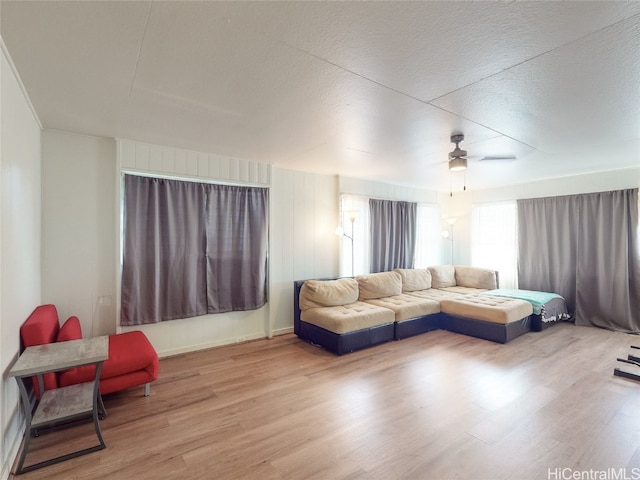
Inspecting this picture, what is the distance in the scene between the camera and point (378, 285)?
4.99 m

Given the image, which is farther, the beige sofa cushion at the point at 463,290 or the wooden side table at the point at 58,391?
the beige sofa cushion at the point at 463,290

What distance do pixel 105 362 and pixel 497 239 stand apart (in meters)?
6.72

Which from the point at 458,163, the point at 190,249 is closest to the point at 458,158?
the point at 458,163

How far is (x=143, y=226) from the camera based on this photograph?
3.46m

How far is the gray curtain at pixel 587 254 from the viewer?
4.62 m

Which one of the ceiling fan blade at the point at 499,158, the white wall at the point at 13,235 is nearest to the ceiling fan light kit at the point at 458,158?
the ceiling fan blade at the point at 499,158

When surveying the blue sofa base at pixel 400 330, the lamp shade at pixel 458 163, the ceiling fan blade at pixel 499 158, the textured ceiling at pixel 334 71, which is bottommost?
the blue sofa base at pixel 400 330

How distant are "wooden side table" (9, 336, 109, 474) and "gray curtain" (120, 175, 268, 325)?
45.6 inches

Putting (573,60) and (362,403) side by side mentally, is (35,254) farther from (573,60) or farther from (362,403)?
(573,60)

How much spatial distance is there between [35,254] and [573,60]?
4.30m

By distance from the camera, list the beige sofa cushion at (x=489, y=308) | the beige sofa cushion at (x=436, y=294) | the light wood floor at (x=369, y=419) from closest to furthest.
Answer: the light wood floor at (x=369, y=419), the beige sofa cushion at (x=489, y=308), the beige sofa cushion at (x=436, y=294)

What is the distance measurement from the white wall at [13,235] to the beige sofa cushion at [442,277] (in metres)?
5.93

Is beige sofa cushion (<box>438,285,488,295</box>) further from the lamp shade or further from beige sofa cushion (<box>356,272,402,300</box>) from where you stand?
the lamp shade

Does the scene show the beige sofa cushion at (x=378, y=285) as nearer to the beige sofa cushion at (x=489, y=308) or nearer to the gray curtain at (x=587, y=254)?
the beige sofa cushion at (x=489, y=308)
